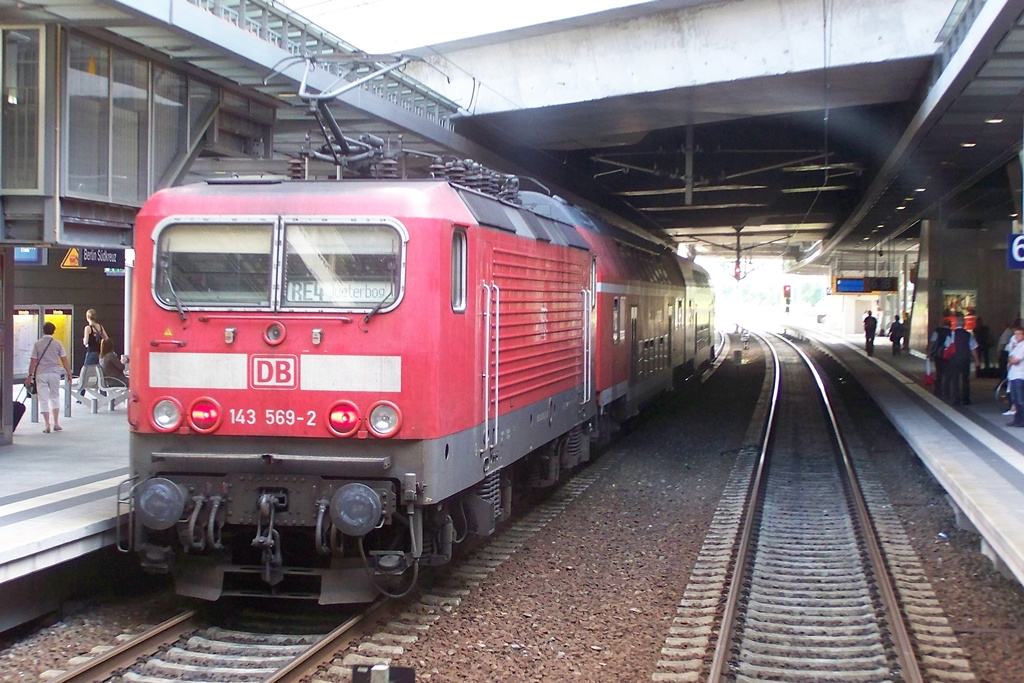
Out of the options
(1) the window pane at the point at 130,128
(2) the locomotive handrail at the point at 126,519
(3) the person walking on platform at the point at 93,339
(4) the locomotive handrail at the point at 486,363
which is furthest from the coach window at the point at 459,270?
(3) the person walking on platform at the point at 93,339

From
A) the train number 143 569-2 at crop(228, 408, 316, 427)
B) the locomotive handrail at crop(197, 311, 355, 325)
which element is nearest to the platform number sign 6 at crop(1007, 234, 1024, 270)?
the locomotive handrail at crop(197, 311, 355, 325)

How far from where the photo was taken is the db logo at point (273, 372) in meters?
7.43

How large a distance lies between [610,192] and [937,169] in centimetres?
1443

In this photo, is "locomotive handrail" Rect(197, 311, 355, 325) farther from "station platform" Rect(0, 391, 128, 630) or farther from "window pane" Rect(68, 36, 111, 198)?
"window pane" Rect(68, 36, 111, 198)

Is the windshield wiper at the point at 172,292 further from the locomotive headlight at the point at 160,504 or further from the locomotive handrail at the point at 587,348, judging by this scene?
the locomotive handrail at the point at 587,348

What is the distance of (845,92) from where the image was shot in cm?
1841

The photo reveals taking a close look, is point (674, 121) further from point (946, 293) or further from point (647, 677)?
point (647, 677)

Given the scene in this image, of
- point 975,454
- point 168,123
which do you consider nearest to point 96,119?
point 168,123

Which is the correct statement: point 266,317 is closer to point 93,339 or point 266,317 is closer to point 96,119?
point 96,119

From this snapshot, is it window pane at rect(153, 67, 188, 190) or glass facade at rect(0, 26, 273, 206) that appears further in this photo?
window pane at rect(153, 67, 188, 190)

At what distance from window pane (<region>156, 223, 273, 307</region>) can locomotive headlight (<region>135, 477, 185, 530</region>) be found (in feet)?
4.33

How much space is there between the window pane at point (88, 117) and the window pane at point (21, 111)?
364 mm

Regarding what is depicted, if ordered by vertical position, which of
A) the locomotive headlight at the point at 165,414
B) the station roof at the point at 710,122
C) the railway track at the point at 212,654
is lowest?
the railway track at the point at 212,654

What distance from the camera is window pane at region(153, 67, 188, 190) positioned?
498 inches
